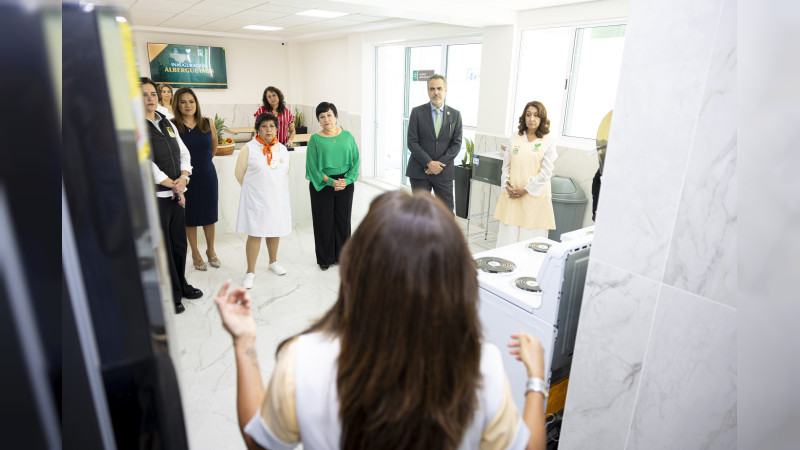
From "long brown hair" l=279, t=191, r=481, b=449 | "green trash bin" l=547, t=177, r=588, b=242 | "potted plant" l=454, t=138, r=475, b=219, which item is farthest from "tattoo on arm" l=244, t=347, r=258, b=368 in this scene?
"potted plant" l=454, t=138, r=475, b=219

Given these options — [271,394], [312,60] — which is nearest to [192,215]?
[271,394]

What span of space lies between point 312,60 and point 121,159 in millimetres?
9864

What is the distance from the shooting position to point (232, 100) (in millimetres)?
9523

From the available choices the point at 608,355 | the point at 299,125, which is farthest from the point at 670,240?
the point at 299,125

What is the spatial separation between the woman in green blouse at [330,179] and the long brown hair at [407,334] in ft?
9.22

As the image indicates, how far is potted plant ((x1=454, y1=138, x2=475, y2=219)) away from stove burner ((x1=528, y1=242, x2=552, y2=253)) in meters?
2.74

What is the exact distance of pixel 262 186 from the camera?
350cm

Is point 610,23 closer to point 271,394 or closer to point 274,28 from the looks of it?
point 271,394

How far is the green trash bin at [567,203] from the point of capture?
14.2ft

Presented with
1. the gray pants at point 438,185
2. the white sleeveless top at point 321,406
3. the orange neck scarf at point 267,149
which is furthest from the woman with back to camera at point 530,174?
the white sleeveless top at point 321,406

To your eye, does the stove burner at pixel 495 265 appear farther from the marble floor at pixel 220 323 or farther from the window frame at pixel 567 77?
the window frame at pixel 567 77

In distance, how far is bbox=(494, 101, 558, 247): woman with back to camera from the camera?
3.69m

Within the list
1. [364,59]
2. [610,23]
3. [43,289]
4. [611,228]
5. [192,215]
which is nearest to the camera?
[43,289]

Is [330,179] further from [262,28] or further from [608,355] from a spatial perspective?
[262,28]
